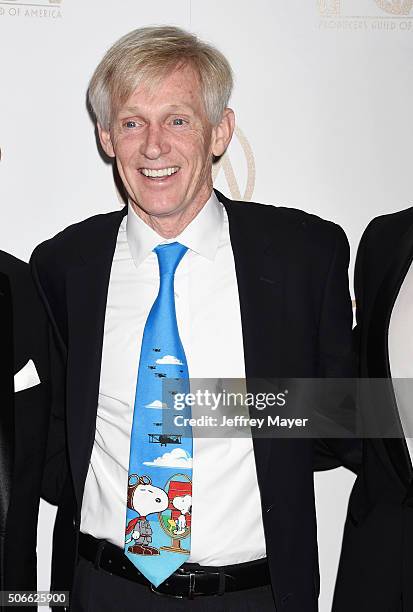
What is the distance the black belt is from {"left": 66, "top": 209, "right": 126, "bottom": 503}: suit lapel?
188 millimetres

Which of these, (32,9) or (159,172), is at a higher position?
(32,9)

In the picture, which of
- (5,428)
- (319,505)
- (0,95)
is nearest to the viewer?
(5,428)

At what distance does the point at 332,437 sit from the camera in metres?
2.22

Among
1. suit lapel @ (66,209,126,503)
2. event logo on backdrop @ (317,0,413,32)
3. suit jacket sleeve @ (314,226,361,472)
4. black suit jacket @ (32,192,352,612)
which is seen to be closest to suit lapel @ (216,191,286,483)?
black suit jacket @ (32,192,352,612)

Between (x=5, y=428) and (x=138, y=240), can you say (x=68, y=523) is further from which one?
(x=138, y=240)

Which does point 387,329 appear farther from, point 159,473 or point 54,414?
point 54,414

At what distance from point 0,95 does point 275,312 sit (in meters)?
1.13

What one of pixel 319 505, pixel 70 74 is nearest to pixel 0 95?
pixel 70 74

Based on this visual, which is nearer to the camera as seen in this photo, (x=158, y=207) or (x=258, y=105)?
(x=158, y=207)

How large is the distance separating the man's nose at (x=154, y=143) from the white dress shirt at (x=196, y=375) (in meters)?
0.20

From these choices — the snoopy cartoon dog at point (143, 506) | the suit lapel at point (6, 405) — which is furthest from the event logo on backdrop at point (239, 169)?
the snoopy cartoon dog at point (143, 506)

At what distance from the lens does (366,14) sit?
253cm

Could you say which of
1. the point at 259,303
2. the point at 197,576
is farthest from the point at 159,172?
the point at 197,576

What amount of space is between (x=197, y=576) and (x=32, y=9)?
170 centimetres
